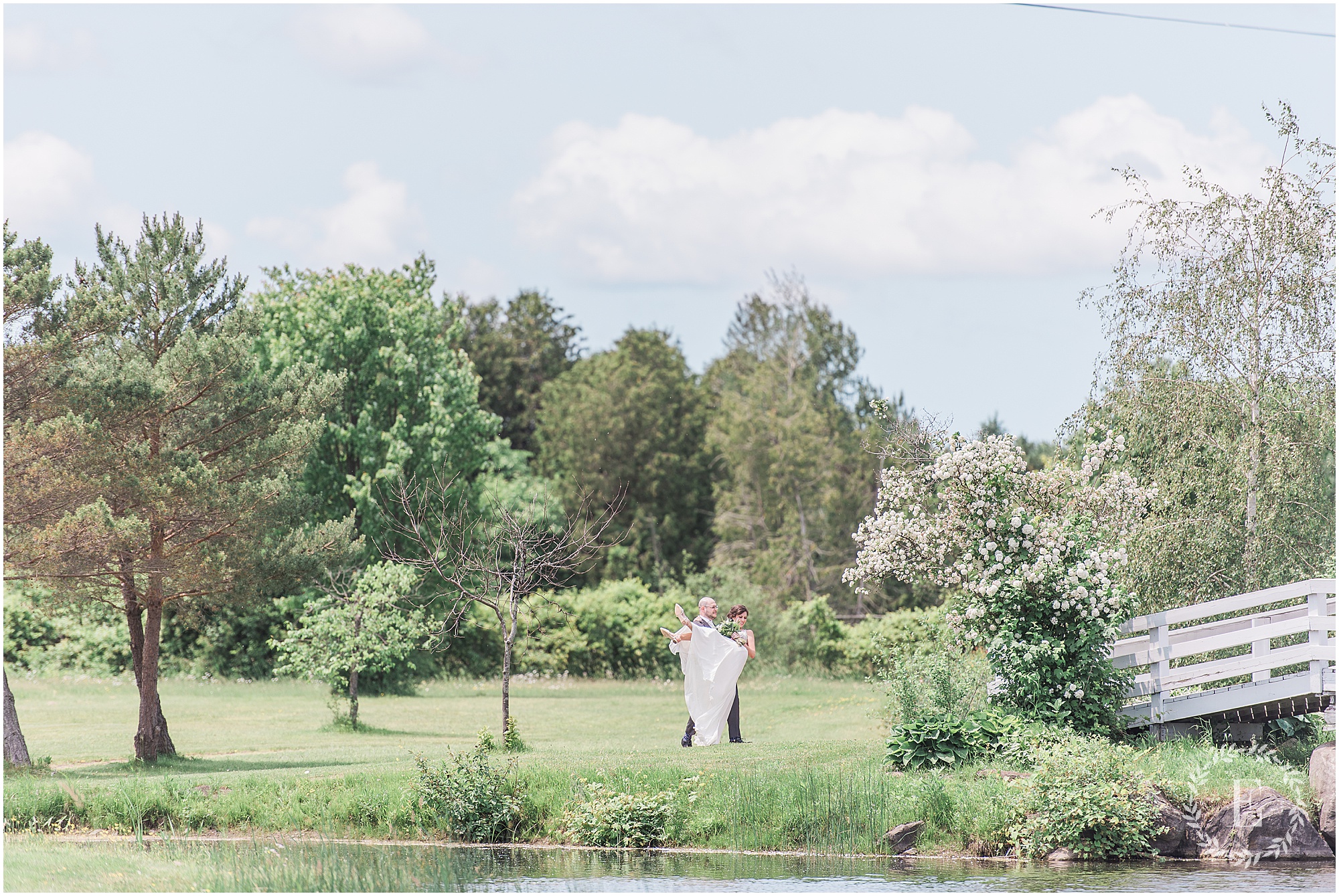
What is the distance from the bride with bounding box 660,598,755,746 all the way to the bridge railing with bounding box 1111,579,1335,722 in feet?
14.1

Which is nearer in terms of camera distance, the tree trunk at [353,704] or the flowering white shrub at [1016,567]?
the flowering white shrub at [1016,567]

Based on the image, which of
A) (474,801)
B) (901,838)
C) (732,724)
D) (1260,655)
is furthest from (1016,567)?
(474,801)

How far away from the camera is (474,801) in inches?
512

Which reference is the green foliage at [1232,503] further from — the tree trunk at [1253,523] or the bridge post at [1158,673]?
the bridge post at [1158,673]

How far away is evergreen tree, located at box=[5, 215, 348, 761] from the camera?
15.7m

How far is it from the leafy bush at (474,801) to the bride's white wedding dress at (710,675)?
10.5 ft

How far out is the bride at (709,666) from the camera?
51.9 feet

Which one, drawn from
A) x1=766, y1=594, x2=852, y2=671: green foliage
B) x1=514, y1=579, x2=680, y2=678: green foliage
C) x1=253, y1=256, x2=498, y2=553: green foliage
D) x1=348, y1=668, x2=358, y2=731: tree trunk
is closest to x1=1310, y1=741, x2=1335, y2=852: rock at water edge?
x1=348, y1=668, x2=358, y2=731: tree trunk

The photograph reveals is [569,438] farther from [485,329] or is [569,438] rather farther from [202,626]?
[202,626]

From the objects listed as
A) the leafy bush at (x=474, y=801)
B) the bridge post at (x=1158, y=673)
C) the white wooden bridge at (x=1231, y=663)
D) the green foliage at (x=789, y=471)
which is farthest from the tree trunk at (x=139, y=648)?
the green foliage at (x=789, y=471)

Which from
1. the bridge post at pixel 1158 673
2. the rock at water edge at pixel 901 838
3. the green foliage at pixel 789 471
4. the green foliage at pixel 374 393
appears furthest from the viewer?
the green foliage at pixel 789 471

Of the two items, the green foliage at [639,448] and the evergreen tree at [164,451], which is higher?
the green foliage at [639,448]

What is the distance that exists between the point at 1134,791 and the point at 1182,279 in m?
9.06

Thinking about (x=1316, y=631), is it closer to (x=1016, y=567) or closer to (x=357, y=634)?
(x=1016, y=567)
